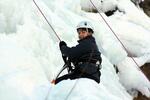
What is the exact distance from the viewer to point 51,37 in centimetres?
955

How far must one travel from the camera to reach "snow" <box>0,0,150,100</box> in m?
6.23

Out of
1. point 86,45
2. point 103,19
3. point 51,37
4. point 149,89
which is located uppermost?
point 86,45

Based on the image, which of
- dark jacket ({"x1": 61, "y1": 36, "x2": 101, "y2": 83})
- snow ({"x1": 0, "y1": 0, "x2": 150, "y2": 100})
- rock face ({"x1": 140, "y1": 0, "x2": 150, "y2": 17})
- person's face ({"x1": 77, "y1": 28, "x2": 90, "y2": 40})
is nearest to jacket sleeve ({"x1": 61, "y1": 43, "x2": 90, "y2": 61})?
dark jacket ({"x1": 61, "y1": 36, "x2": 101, "y2": 83})

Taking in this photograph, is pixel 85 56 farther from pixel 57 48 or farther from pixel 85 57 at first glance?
pixel 57 48

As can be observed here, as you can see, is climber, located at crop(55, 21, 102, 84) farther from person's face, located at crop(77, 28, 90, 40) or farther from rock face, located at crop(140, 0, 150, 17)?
rock face, located at crop(140, 0, 150, 17)

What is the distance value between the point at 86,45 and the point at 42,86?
894mm

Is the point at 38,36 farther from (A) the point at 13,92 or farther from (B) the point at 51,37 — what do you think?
(A) the point at 13,92

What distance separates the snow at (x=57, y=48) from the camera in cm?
623

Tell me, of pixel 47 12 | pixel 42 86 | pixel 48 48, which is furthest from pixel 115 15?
pixel 42 86

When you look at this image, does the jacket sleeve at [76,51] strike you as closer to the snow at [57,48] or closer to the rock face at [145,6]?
the snow at [57,48]

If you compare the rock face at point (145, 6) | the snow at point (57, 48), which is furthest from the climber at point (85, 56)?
the rock face at point (145, 6)

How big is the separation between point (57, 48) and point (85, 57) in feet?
10.6

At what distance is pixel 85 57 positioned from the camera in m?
6.16

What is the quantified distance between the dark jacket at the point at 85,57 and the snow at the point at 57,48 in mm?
244
